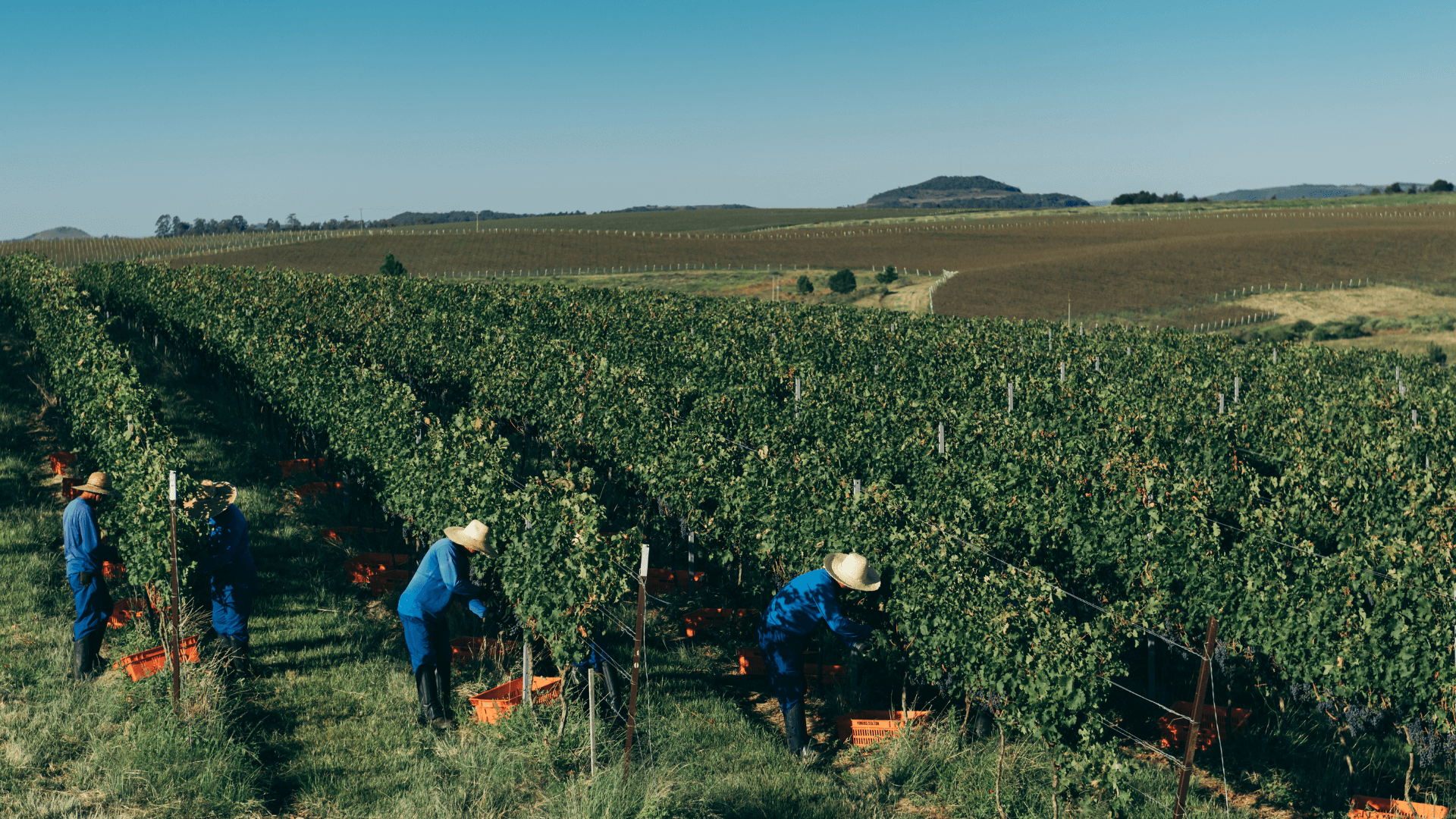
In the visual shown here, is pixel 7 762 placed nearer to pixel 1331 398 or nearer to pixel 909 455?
pixel 909 455

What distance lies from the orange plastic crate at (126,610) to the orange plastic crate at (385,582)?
6.78ft

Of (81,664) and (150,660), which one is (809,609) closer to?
(150,660)

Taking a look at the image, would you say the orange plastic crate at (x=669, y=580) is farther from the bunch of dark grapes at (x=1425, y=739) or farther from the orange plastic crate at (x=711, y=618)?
the bunch of dark grapes at (x=1425, y=739)

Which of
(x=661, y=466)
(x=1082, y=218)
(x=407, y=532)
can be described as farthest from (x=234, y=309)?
(x=1082, y=218)

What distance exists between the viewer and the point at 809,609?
7457 mm

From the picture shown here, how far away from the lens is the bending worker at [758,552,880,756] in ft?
24.1

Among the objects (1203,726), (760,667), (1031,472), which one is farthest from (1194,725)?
(1031,472)

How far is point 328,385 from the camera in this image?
14.3 m

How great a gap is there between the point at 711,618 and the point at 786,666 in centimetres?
253

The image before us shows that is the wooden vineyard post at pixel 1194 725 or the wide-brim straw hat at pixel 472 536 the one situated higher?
the wide-brim straw hat at pixel 472 536

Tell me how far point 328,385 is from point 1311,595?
12.4m

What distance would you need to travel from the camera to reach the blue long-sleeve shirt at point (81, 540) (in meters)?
7.91

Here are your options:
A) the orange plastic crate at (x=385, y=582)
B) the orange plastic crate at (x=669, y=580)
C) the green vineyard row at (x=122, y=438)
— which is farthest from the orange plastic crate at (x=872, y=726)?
the green vineyard row at (x=122, y=438)

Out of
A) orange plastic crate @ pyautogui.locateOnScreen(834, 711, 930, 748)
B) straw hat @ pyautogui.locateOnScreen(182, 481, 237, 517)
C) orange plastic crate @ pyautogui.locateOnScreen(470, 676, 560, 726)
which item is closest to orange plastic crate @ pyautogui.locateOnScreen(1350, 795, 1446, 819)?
orange plastic crate @ pyautogui.locateOnScreen(834, 711, 930, 748)
